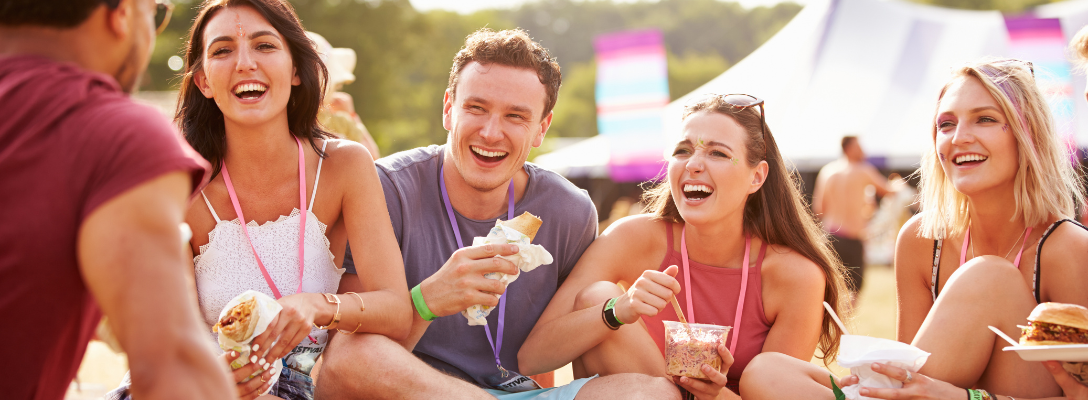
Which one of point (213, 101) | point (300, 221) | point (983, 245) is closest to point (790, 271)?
point (983, 245)

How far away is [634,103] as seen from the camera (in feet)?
35.8

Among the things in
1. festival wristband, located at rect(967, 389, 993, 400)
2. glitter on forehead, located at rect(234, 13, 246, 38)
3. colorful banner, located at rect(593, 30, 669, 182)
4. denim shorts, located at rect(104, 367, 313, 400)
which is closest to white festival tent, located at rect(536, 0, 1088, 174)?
colorful banner, located at rect(593, 30, 669, 182)

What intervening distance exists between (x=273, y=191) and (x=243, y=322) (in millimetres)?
830

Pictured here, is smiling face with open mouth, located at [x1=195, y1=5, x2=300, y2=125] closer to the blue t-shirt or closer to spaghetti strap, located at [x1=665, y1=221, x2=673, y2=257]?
the blue t-shirt

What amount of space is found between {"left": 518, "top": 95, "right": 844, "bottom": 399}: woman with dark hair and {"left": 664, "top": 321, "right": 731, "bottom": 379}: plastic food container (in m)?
0.14

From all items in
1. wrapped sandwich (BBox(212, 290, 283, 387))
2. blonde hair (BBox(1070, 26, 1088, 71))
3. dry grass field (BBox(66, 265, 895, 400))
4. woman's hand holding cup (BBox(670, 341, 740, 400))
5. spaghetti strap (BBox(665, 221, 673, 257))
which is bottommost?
dry grass field (BBox(66, 265, 895, 400))

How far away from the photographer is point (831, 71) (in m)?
14.4

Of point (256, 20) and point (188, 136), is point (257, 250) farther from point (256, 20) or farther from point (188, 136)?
point (256, 20)

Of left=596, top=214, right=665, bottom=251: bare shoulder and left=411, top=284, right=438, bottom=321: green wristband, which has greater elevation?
left=596, top=214, right=665, bottom=251: bare shoulder

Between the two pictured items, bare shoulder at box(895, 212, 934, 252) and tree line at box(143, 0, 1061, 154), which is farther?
tree line at box(143, 0, 1061, 154)

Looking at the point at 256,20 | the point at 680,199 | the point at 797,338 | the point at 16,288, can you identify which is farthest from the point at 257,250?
the point at 797,338

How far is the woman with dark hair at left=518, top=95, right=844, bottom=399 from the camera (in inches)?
127

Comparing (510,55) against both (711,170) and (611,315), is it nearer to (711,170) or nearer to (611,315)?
(711,170)

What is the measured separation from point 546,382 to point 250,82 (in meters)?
2.04
